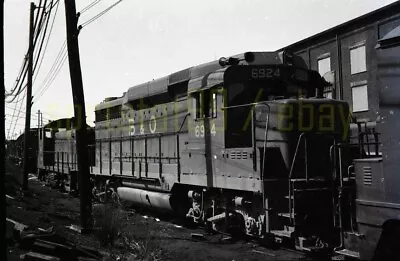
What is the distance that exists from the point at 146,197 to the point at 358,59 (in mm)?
22699

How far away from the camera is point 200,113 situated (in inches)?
427

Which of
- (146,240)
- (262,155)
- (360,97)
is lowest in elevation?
(146,240)

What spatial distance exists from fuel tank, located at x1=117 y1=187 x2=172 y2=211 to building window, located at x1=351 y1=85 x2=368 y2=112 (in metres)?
20.7

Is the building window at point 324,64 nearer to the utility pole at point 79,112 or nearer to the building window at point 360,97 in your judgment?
the building window at point 360,97

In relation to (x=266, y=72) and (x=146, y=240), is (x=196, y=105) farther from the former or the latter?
(x=146, y=240)

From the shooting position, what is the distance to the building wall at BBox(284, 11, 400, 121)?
29391 mm

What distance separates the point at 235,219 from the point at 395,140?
522 centimetres

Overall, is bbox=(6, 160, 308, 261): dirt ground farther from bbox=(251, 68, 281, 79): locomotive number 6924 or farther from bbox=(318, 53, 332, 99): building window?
bbox=(318, 53, 332, 99): building window

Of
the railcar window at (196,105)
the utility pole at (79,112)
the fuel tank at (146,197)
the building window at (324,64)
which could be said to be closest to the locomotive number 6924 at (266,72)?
the railcar window at (196,105)

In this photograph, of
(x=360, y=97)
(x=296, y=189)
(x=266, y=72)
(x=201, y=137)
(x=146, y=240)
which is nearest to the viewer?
(x=296, y=189)

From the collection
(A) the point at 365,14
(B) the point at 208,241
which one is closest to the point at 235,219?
(B) the point at 208,241

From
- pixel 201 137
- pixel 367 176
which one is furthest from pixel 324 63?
pixel 367 176

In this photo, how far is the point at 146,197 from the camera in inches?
552

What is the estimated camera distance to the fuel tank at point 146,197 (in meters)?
12.8
